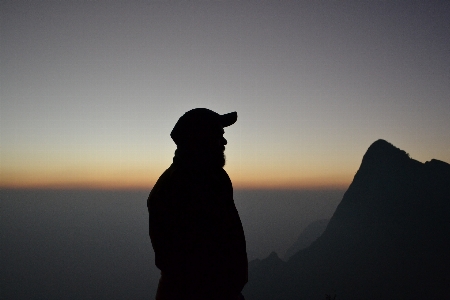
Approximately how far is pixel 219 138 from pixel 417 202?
78924mm

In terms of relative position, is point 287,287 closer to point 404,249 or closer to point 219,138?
point 404,249

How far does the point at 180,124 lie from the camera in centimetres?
242

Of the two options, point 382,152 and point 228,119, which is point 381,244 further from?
point 228,119

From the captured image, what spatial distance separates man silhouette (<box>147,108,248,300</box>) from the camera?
87.4 inches

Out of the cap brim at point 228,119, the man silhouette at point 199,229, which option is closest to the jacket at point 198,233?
the man silhouette at point 199,229

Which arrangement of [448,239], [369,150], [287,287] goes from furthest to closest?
[369,150] → [287,287] → [448,239]

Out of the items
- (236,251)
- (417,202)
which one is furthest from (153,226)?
(417,202)

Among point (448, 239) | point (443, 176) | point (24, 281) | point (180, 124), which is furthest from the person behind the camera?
point (24, 281)

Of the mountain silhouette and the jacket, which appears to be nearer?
the jacket

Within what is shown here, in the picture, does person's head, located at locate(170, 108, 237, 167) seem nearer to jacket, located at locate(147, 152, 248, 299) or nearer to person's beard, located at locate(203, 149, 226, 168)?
person's beard, located at locate(203, 149, 226, 168)

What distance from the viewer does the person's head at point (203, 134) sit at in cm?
232

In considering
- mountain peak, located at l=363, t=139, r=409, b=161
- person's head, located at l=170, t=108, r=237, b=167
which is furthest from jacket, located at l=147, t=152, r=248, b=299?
mountain peak, located at l=363, t=139, r=409, b=161

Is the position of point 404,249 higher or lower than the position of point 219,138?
lower

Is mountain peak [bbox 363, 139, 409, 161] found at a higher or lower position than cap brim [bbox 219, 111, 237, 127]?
lower
